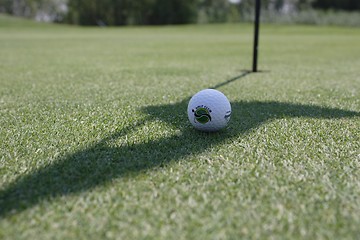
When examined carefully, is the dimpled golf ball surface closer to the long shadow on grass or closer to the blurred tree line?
the long shadow on grass

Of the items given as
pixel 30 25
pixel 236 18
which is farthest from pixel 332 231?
pixel 236 18

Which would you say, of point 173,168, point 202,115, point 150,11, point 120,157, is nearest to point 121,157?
point 120,157

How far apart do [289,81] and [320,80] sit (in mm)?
558

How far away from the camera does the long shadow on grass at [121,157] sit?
5.92ft

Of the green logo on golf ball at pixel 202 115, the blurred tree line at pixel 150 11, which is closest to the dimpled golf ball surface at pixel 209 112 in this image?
the green logo on golf ball at pixel 202 115

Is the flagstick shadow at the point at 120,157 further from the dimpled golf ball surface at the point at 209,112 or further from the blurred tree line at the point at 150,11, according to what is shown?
the blurred tree line at the point at 150,11

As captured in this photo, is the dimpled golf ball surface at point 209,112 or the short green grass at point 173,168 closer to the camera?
the short green grass at point 173,168

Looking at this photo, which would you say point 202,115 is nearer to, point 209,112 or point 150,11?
point 209,112

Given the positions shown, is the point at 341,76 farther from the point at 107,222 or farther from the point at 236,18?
the point at 236,18

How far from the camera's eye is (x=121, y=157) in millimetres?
2262

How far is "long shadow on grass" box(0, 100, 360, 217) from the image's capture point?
180 centimetres

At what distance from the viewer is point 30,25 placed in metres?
32.8

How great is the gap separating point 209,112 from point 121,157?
79cm

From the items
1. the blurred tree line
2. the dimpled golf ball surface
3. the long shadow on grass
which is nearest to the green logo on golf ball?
the dimpled golf ball surface
